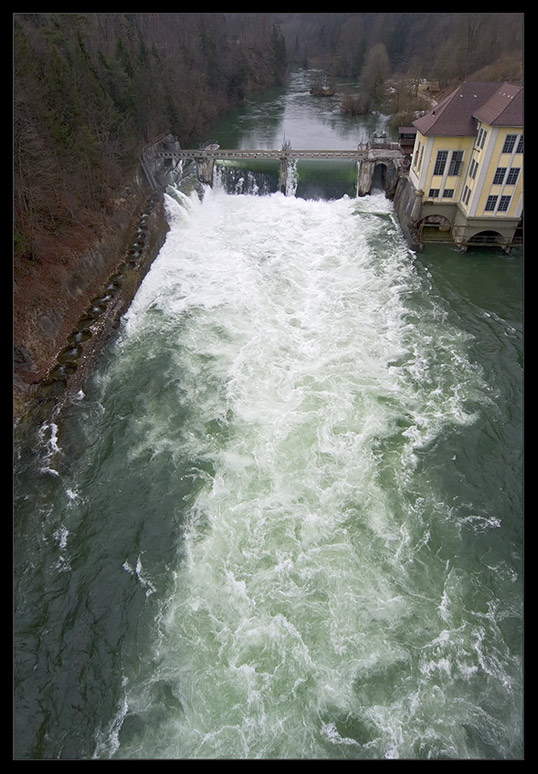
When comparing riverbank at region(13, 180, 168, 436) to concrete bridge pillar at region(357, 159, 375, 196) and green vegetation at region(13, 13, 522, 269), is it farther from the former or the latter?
concrete bridge pillar at region(357, 159, 375, 196)

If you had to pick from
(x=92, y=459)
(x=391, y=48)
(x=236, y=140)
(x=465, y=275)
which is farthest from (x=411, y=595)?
(x=391, y=48)

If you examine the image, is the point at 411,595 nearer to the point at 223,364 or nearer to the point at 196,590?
the point at 196,590

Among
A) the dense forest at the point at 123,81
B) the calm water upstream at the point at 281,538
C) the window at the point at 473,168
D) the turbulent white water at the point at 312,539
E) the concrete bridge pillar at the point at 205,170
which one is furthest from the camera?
the concrete bridge pillar at the point at 205,170

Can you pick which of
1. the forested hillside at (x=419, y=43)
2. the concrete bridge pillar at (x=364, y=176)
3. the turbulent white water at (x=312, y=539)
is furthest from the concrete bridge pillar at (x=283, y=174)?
the forested hillside at (x=419, y=43)

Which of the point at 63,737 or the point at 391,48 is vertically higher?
the point at 391,48

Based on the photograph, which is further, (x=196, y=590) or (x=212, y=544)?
(x=212, y=544)

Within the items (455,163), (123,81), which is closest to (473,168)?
(455,163)

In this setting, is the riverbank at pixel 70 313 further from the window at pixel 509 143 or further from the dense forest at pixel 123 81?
the window at pixel 509 143
